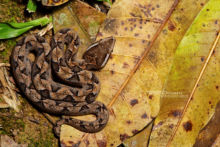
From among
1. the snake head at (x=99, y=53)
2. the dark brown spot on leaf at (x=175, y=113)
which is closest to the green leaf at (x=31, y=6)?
the snake head at (x=99, y=53)

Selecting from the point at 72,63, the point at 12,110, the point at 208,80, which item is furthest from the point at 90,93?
the point at 208,80

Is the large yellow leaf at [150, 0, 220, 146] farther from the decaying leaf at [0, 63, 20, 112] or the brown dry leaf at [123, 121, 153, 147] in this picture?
the decaying leaf at [0, 63, 20, 112]

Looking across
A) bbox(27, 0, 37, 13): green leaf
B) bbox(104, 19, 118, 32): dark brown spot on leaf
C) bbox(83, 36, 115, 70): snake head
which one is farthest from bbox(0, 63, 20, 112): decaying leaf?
bbox(104, 19, 118, 32): dark brown spot on leaf

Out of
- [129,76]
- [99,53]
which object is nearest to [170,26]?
[129,76]

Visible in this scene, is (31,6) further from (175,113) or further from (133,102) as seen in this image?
(175,113)

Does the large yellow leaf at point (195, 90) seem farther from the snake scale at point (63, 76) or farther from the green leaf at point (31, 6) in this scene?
the green leaf at point (31, 6)

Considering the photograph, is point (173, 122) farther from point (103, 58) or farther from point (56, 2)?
point (56, 2)
